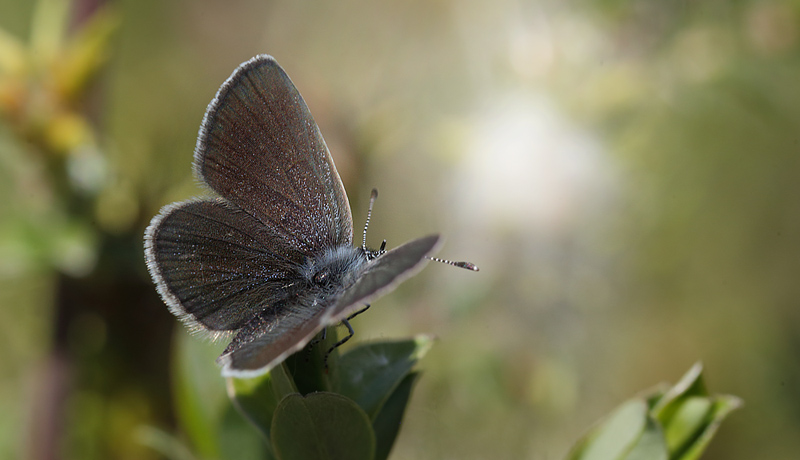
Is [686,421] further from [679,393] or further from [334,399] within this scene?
[334,399]

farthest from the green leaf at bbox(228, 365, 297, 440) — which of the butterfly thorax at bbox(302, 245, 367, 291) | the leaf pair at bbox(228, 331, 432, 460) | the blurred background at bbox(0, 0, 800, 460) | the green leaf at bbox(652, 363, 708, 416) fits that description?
the blurred background at bbox(0, 0, 800, 460)

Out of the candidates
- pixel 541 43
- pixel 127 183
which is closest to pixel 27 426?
pixel 127 183

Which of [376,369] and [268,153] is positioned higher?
[268,153]

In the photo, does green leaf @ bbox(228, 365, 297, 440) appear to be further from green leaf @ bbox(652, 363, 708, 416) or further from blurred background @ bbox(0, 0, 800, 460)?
blurred background @ bbox(0, 0, 800, 460)

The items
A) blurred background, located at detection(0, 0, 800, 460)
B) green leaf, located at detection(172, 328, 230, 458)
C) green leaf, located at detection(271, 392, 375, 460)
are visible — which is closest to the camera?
green leaf, located at detection(271, 392, 375, 460)

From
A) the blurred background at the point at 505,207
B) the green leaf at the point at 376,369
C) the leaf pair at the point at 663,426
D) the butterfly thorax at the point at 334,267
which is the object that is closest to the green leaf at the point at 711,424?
the leaf pair at the point at 663,426

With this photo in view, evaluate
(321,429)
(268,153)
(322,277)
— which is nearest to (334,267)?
(322,277)

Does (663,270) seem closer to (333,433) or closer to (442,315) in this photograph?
(442,315)
